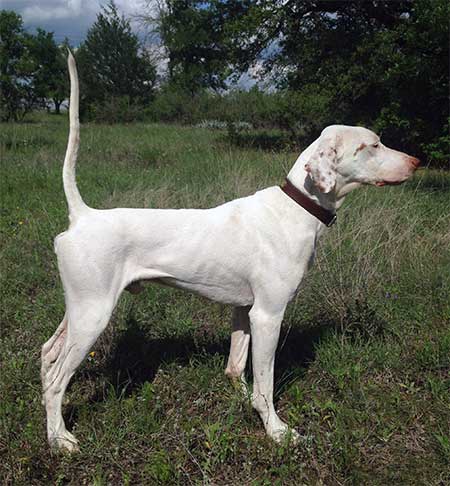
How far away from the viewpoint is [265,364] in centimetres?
276

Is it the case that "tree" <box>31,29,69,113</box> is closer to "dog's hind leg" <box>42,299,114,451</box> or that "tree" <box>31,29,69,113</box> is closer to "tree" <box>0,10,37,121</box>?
"tree" <box>0,10,37,121</box>

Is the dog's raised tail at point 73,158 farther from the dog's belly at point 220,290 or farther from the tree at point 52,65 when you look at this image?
the tree at point 52,65

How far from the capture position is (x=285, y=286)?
2.66m

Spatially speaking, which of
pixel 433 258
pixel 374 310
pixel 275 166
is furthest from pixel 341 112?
pixel 374 310

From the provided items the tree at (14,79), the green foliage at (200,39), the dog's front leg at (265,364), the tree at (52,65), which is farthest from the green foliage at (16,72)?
the tree at (52,65)

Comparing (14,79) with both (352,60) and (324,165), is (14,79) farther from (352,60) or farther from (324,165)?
(324,165)

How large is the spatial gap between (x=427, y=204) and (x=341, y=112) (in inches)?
347

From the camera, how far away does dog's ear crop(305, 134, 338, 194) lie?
2.53m

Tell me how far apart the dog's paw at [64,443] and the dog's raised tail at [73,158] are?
118 centimetres

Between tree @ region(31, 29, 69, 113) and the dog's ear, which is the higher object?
tree @ region(31, 29, 69, 113)

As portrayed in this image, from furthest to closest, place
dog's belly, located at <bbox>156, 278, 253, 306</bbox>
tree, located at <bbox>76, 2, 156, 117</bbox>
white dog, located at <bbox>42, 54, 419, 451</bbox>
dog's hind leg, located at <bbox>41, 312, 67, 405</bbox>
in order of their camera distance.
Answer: tree, located at <bbox>76, 2, 156, 117</bbox> < dog's hind leg, located at <bbox>41, 312, 67, 405</bbox> < dog's belly, located at <bbox>156, 278, 253, 306</bbox> < white dog, located at <bbox>42, 54, 419, 451</bbox>

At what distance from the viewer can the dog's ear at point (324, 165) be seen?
8.30ft

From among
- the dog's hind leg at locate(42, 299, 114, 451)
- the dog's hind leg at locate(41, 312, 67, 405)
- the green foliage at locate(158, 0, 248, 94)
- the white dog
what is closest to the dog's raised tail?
the white dog

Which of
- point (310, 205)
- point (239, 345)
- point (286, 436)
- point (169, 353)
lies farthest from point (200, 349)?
point (310, 205)
